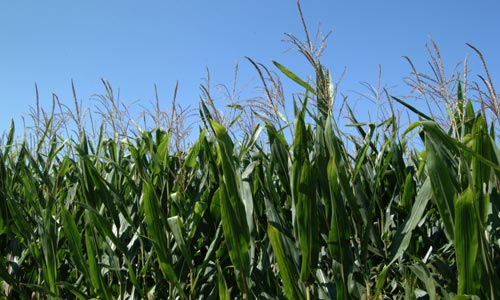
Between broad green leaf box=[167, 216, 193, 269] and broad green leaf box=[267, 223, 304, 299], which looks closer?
broad green leaf box=[267, 223, 304, 299]

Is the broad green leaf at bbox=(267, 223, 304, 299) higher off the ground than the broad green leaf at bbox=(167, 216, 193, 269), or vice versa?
the broad green leaf at bbox=(167, 216, 193, 269)

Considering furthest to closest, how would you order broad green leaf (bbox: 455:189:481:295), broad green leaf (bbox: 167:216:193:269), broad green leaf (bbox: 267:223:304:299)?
broad green leaf (bbox: 167:216:193:269) → broad green leaf (bbox: 267:223:304:299) → broad green leaf (bbox: 455:189:481:295)

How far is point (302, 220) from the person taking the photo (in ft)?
4.88

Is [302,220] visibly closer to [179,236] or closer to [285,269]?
[285,269]

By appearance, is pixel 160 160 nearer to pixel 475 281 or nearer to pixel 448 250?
pixel 448 250

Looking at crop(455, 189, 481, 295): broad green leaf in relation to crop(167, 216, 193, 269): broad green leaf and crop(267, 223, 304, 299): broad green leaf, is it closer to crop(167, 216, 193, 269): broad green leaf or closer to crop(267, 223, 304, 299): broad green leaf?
crop(267, 223, 304, 299): broad green leaf

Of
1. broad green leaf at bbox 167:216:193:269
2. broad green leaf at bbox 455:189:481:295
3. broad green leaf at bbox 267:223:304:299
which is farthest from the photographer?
broad green leaf at bbox 167:216:193:269

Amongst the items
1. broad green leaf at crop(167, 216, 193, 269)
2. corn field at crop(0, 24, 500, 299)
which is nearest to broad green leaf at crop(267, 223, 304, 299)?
corn field at crop(0, 24, 500, 299)

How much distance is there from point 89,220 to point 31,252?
380 millimetres

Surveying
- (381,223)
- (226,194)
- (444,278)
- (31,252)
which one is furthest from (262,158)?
(31,252)

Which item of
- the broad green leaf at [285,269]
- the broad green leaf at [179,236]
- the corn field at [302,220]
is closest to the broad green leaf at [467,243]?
the corn field at [302,220]

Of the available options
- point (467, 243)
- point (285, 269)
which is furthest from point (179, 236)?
point (467, 243)

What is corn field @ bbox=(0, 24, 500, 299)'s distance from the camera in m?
1.38

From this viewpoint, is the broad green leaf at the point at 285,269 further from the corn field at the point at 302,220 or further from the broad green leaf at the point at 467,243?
the broad green leaf at the point at 467,243
